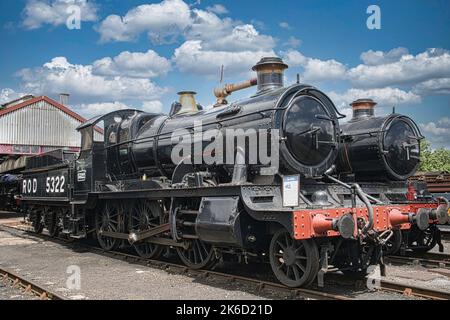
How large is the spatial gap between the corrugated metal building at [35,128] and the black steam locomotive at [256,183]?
1750cm

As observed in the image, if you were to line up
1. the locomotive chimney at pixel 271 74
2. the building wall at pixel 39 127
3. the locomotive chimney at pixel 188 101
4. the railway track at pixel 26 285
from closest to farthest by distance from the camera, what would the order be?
the railway track at pixel 26 285 < the locomotive chimney at pixel 271 74 < the locomotive chimney at pixel 188 101 < the building wall at pixel 39 127

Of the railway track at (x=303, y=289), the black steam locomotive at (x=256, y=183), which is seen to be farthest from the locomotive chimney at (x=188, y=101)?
the railway track at (x=303, y=289)

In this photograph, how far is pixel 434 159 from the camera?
1649 inches

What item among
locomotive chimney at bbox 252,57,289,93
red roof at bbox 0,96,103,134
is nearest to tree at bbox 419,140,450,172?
red roof at bbox 0,96,103,134

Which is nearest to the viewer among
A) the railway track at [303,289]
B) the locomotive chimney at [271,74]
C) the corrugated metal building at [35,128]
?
the railway track at [303,289]

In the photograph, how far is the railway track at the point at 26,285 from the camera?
23.7 feet

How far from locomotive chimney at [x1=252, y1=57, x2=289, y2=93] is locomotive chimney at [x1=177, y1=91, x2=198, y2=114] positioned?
2.57 meters

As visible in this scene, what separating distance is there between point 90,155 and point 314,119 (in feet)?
20.2

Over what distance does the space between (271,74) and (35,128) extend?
24.4 m

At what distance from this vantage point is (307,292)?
6.91 m

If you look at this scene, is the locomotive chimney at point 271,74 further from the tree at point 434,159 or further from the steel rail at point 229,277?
the tree at point 434,159

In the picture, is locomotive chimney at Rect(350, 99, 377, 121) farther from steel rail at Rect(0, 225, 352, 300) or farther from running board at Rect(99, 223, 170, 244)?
steel rail at Rect(0, 225, 352, 300)

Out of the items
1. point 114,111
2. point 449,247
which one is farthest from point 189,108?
point 449,247

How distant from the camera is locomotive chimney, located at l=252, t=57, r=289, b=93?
8891 mm
